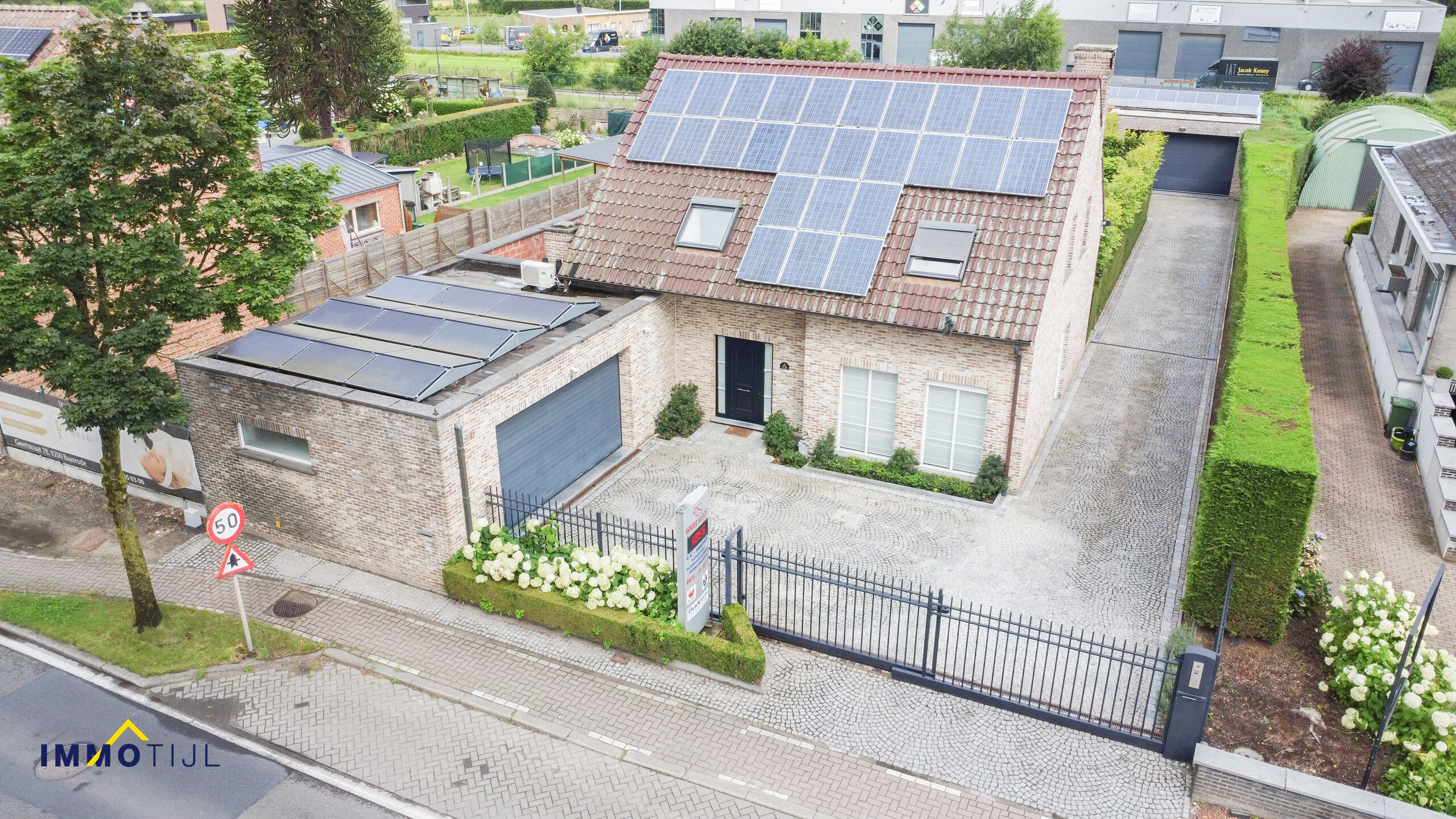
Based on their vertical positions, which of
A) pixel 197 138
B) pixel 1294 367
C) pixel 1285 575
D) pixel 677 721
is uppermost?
pixel 197 138

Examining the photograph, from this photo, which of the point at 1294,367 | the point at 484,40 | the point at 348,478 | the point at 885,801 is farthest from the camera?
the point at 484,40

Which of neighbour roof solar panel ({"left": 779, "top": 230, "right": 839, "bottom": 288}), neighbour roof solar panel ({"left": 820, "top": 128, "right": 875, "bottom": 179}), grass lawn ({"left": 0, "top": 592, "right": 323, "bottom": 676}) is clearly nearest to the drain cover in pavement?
grass lawn ({"left": 0, "top": 592, "right": 323, "bottom": 676})

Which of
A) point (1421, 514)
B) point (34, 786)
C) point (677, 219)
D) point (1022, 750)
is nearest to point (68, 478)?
point (34, 786)

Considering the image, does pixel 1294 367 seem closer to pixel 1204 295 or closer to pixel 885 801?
pixel 885 801

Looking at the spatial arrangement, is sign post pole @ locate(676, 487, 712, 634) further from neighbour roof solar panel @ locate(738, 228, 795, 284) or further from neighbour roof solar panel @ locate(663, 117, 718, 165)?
neighbour roof solar panel @ locate(663, 117, 718, 165)

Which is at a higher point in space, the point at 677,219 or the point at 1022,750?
the point at 677,219

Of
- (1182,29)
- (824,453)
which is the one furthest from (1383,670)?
(1182,29)

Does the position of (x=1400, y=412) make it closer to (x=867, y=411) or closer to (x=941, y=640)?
(x=867, y=411)
